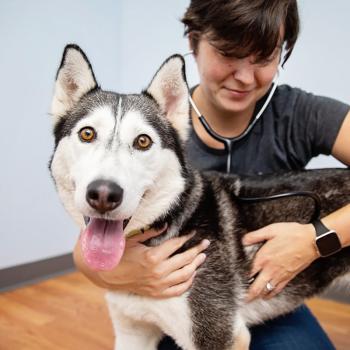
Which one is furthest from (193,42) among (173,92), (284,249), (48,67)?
(48,67)

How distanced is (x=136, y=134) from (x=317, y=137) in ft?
2.94

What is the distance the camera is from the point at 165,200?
129 centimetres

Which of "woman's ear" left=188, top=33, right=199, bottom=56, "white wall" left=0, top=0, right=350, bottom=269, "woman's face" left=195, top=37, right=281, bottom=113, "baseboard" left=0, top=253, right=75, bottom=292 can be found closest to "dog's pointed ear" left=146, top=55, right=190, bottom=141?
"woman's face" left=195, top=37, right=281, bottom=113

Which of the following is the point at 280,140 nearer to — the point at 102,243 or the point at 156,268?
the point at 156,268

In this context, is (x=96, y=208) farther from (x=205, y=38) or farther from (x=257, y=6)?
(x=257, y=6)

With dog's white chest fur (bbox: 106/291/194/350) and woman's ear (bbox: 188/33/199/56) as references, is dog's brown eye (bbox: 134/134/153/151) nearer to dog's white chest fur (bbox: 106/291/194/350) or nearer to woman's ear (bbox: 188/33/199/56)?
dog's white chest fur (bbox: 106/291/194/350)

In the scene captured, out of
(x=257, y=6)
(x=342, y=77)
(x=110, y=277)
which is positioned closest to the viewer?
(x=110, y=277)

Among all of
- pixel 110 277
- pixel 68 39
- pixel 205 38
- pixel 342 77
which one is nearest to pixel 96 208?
pixel 110 277

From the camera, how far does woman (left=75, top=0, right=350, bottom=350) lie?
1.33 meters

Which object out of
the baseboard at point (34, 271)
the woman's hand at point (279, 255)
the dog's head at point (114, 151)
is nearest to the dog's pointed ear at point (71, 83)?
the dog's head at point (114, 151)

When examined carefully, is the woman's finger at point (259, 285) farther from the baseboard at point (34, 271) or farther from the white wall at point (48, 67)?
the baseboard at point (34, 271)

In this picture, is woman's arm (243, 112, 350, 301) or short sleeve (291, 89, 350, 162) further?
short sleeve (291, 89, 350, 162)

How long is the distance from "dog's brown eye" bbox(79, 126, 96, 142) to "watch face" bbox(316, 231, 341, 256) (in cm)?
87

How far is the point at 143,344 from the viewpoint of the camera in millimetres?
1543
